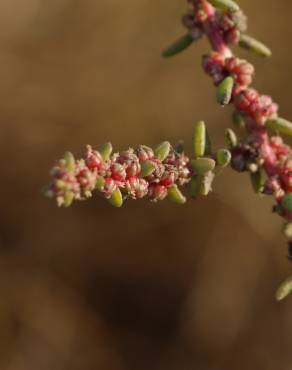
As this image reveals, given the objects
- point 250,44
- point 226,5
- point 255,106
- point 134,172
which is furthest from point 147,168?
point 250,44

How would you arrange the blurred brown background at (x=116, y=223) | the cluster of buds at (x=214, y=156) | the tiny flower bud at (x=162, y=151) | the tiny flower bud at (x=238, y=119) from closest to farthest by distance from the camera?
the cluster of buds at (x=214, y=156), the tiny flower bud at (x=162, y=151), the tiny flower bud at (x=238, y=119), the blurred brown background at (x=116, y=223)

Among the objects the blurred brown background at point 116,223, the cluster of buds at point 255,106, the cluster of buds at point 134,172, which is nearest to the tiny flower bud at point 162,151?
the cluster of buds at point 134,172

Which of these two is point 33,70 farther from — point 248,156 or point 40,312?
point 248,156

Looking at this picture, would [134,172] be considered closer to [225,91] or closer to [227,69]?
[225,91]

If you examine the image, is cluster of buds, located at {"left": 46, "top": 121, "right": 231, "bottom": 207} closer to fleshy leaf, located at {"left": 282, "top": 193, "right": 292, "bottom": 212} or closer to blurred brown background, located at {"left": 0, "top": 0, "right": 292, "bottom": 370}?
fleshy leaf, located at {"left": 282, "top": 193, "right": 292, "bottom": 212}

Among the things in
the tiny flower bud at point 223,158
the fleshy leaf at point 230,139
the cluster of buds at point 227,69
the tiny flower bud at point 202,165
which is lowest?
the tiny flower bud at point 202,165

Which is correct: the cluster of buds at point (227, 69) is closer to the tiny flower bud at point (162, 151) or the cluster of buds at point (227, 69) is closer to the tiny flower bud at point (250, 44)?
the tiny flower bud at point (250, 44)

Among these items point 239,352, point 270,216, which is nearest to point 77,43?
point 270,216
